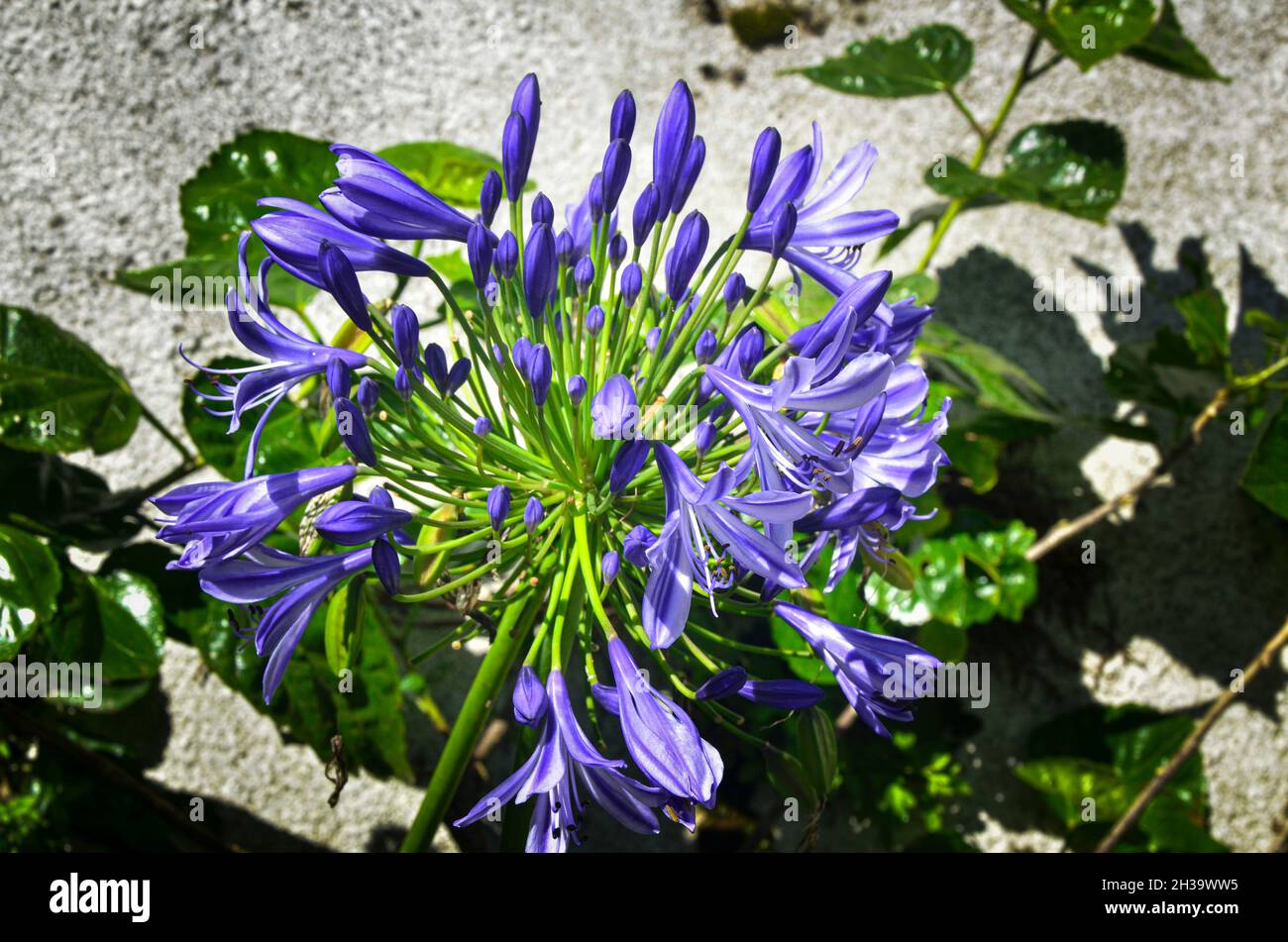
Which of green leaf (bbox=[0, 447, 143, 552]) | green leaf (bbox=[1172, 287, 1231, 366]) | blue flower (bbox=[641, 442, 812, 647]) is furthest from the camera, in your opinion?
green leaf (bbox=[1172, 287, 1231, 366])

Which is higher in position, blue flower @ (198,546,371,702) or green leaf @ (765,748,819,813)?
blue flower @ (198,546,371,702)

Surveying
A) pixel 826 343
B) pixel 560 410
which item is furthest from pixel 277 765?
pixel 826 343

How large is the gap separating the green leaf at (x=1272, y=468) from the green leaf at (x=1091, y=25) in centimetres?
67

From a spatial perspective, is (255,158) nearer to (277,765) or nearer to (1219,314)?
(277,765)

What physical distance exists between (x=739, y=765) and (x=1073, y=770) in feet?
2.15

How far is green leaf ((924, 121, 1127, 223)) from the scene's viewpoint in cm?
169

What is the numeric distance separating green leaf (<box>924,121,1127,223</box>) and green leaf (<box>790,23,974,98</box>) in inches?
6.3

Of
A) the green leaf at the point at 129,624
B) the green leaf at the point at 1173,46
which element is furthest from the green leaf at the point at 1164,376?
the green leaf at the point at 129,624

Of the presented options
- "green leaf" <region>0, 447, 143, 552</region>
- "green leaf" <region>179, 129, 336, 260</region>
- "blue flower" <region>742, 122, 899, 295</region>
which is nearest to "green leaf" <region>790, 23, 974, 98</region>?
"blue flower" <region>742, 122, 899, 295</region>

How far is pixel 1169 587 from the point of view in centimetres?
213

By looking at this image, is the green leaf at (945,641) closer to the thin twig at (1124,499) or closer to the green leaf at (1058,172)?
the thin twig at (1124,499)

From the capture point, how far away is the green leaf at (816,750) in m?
1.08

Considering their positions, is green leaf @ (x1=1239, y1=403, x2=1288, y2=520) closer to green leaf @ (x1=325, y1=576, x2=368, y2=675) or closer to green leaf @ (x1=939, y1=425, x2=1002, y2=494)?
green leaf @ (x1=939, y1=425, x2=1002, y2=494)
